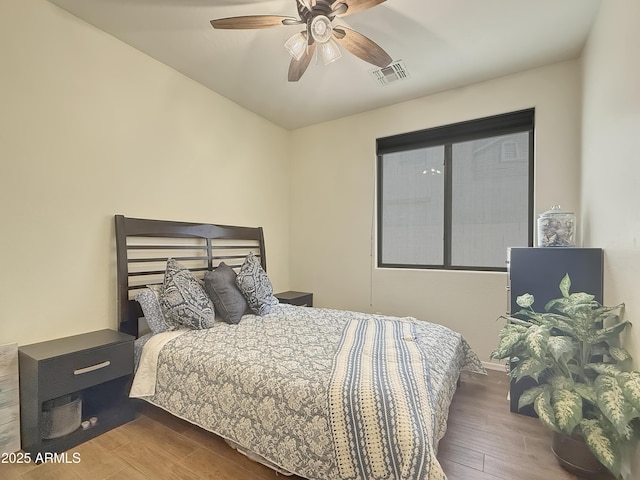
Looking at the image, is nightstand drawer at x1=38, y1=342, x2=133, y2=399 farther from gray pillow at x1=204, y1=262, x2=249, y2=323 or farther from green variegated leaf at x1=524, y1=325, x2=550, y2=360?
green variegated leaf at x1=524, y1=325, x2=550, y2=360

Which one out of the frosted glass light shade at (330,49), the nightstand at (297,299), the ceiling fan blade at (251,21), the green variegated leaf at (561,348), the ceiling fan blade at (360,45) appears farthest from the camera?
the nightstand at (297,299)

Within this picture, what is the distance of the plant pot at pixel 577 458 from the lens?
1615 mm

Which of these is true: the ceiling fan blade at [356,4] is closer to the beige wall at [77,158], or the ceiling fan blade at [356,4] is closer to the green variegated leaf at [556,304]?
the beige wall at [77,158]

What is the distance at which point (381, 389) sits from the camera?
4.56 feet

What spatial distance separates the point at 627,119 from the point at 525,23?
114 cm

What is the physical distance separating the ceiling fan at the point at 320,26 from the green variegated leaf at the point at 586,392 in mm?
2283

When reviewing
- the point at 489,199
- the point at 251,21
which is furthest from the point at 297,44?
the point at 489,199

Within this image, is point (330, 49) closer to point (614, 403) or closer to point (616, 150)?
point (616, 150)

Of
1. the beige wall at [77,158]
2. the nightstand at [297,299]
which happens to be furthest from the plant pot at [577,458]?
the beige wall at [77,158]

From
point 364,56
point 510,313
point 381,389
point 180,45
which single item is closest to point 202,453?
point 381,389

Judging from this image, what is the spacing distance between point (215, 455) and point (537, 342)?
1.92 metres

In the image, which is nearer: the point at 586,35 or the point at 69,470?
the point at 69,470

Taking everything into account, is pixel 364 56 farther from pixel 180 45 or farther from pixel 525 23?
pixel 180 45

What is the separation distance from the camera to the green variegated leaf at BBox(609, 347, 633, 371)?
5.00 feet
